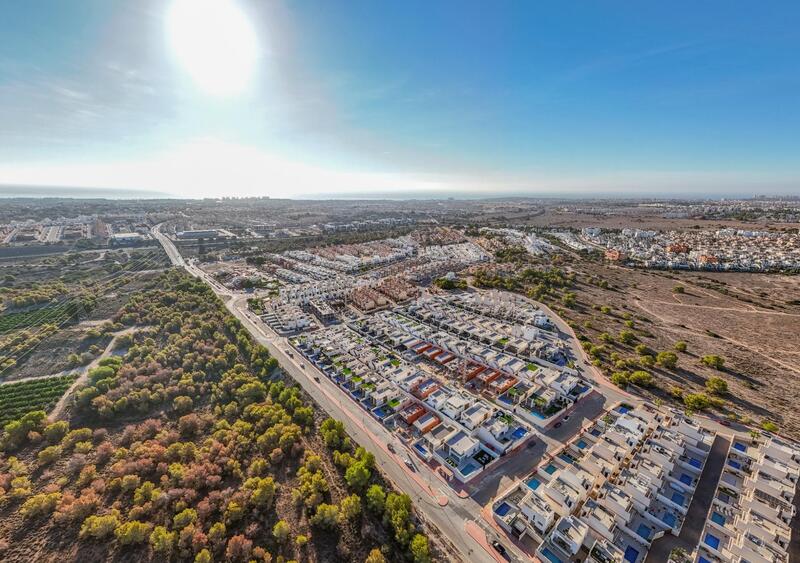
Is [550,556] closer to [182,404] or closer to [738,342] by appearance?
[182,404]

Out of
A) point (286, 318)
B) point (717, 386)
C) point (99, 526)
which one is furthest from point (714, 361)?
point (99, 526)

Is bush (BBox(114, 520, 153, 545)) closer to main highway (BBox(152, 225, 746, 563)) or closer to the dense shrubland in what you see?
the dense shrubland

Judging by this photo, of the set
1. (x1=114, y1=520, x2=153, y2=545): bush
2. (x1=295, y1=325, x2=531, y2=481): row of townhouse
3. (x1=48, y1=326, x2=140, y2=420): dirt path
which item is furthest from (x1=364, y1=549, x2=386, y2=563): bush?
(x1=48, y1=326, x2=140, y2=420): dirt path

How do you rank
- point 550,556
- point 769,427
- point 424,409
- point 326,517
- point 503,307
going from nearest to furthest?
point 550,556 → point 326,517 → point 769,427 → point 424,409 → point 503,307

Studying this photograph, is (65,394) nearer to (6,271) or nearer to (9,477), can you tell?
(9,477)

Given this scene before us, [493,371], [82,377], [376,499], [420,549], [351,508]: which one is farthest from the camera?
[493,371]

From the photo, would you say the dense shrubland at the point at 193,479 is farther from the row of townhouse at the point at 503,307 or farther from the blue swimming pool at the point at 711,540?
the row of townhouse at the point at 503,307
